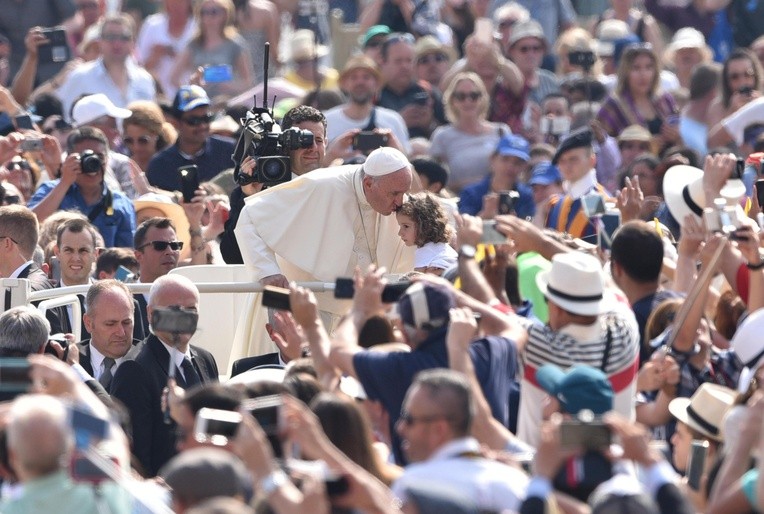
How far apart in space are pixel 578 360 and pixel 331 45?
452 inches

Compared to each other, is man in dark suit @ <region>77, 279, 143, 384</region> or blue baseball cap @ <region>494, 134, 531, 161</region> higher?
man in dark suit @ <region>77, 279, 143, 384</region>

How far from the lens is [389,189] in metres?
9.70

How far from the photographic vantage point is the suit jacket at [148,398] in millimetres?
8383

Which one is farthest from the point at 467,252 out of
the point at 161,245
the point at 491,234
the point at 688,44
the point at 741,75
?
the point at 688,44

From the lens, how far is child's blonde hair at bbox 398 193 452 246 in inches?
368

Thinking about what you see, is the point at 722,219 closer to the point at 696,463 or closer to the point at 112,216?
the point at 696,463

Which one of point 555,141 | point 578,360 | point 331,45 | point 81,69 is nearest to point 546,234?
point 578,360

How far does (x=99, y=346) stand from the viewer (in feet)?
30.6

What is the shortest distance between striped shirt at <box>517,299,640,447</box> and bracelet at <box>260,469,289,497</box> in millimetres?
1824

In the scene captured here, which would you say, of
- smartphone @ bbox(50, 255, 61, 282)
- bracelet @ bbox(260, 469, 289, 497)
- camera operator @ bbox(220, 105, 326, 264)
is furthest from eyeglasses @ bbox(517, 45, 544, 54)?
bracelet @ bbox(260, 469, 289, 497)

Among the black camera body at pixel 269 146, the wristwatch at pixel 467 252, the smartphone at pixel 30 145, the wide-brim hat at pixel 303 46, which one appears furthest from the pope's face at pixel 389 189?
the wide-brim hat at pixel 303 46

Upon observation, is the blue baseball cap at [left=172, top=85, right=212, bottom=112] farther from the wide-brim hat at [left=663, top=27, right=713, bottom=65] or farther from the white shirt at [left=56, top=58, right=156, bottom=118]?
the wide-brim hat at [left=663, top=27, right=713, bottom=65]

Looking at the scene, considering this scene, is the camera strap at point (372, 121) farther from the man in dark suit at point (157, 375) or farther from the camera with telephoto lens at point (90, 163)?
the man in dark suit at point (157, 375)

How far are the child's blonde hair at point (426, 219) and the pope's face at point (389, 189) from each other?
257 mm
